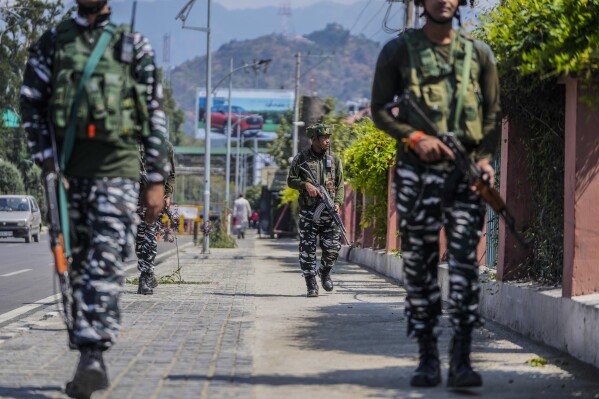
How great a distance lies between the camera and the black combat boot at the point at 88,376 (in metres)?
5.90

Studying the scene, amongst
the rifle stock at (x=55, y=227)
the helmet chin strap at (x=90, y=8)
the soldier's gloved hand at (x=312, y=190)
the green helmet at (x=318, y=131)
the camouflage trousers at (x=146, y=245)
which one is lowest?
the camouflage trousers at (x=146, y=245)

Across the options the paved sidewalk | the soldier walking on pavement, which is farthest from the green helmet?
the soldier walking on pavement

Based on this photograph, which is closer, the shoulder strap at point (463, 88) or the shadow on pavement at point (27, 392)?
the shadow on pavement at point (27, 392)

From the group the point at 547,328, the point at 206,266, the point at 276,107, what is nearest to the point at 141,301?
the point at 547,328

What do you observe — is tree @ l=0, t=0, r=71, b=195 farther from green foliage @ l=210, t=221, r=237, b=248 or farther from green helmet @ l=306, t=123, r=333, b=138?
green helmet @ l=306, t=123, r=333, b=138

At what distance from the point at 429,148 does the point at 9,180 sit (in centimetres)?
5539

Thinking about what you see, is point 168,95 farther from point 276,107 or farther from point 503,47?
point 503,47

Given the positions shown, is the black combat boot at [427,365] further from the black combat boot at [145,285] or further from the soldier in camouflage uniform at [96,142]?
Answer: the black combat boot at [145,285]

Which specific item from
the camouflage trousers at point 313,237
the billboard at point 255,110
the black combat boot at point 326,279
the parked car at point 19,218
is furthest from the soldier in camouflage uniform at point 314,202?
the billboard at point 255,110

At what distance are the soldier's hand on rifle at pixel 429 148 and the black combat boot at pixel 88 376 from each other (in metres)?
1.80

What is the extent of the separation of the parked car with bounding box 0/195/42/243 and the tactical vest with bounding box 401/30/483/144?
1245 inches

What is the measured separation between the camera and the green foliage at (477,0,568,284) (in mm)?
7426

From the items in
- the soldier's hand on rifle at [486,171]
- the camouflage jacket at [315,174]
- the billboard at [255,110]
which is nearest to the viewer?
the soldier's hand on rifle at [486,171]

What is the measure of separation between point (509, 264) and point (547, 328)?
1731 millimetres
